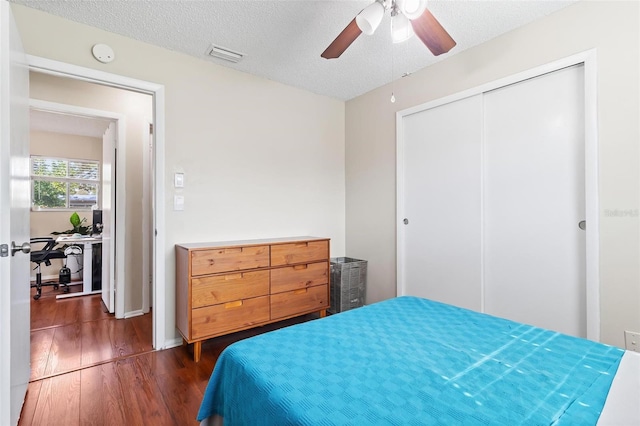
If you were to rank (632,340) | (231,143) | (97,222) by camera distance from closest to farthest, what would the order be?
(632,340)
(231,143)
(97,222)

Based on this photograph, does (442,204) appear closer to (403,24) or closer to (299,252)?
(299,252)

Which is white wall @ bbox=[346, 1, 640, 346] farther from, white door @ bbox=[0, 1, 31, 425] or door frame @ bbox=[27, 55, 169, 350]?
white door @ bbox=[0, 1, 31, 425]

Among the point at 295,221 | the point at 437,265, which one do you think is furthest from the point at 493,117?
the point at 295,221

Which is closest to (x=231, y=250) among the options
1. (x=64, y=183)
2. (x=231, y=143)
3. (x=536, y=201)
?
(x=231, y=143)

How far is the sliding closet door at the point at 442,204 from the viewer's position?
2.57 meters

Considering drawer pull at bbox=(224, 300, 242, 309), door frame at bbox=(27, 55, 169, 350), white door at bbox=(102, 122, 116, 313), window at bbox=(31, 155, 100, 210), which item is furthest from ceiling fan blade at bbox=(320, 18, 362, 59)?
window at bbox=(31, 155, 100, 210)

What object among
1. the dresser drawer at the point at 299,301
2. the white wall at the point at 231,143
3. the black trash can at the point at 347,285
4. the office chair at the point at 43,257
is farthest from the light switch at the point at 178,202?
the office chair at the point at 43,257

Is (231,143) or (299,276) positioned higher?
(231,143)

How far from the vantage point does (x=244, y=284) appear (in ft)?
8.25

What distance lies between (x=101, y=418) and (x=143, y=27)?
2549mm

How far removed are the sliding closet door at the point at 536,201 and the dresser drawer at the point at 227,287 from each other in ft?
6.15

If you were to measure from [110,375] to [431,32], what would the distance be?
2.96 meters

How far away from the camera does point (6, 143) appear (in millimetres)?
1336

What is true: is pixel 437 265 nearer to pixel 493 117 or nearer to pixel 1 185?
pixel 493 117
